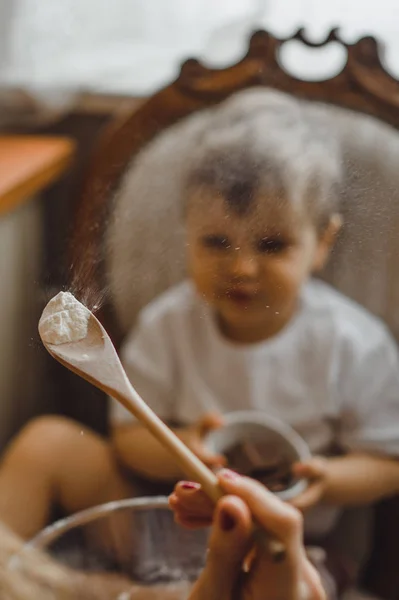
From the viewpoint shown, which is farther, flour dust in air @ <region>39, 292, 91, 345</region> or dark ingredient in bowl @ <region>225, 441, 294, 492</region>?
dark ingredient in bowl @ <region>225, 441, 294, 492</region>

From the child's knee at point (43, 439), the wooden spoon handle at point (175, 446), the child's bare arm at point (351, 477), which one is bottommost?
the child's bare arm at point (351, 477)

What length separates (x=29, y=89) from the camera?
2.88ft

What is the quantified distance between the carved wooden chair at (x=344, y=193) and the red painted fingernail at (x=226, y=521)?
10 centimetres

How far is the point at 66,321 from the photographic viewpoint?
1.06ft

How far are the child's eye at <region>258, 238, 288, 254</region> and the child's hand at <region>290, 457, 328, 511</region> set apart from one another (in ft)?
0.64

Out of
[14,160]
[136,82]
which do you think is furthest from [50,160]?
[136,82]

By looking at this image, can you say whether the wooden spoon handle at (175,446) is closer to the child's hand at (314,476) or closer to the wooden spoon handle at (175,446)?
the wooden spoon handle at (175,446)

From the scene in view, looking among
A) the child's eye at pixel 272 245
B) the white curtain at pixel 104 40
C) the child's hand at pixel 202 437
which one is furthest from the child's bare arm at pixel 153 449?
the white curtain at pixel 104 40

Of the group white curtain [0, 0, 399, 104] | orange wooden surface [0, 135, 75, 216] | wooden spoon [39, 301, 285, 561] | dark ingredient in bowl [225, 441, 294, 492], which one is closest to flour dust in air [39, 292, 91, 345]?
wooden spoon [39, 301, 285, 561]

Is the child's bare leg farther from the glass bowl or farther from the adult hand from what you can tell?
the adult hand

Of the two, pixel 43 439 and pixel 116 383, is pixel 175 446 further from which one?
pixel 43 439

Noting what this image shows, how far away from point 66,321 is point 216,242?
0.29 feet

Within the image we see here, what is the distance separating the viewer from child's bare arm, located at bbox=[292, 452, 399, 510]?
0.53 metres

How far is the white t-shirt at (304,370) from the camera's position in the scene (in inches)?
22.2
